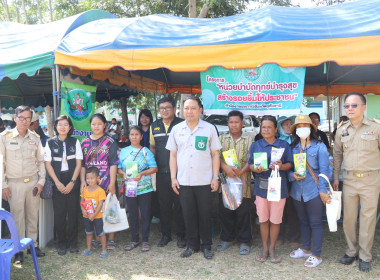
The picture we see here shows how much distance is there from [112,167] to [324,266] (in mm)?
2722

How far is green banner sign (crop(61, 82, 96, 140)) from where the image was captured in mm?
4551

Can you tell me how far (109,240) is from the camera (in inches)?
166

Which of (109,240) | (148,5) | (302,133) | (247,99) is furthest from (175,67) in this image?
(148,5)

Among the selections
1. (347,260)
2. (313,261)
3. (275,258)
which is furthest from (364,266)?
(275,258)

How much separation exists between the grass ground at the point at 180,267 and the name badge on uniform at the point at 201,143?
134 cm

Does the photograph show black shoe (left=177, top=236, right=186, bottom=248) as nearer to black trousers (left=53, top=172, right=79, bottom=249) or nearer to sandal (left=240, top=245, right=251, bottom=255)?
sandal (left=240, top=245, right=251, bottom=255)

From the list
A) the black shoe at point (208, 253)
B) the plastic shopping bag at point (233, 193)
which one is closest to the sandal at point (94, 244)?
the black shoe at point (208, 253)

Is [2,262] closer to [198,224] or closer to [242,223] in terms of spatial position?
[198,224]

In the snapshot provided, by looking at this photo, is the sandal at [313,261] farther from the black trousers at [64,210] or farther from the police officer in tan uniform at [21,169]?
the police officer in tan uniform at [21,169]

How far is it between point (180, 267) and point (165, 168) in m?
1.21

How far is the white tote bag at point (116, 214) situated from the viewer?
397cm

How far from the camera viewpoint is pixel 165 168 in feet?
13.6

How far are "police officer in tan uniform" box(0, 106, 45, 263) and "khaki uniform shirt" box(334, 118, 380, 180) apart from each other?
354 cm

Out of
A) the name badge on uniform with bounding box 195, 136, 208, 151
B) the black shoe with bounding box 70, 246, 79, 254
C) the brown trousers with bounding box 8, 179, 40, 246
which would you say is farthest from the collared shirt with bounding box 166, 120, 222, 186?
the brown trousers with bounding box 8, 179, 40, 246
